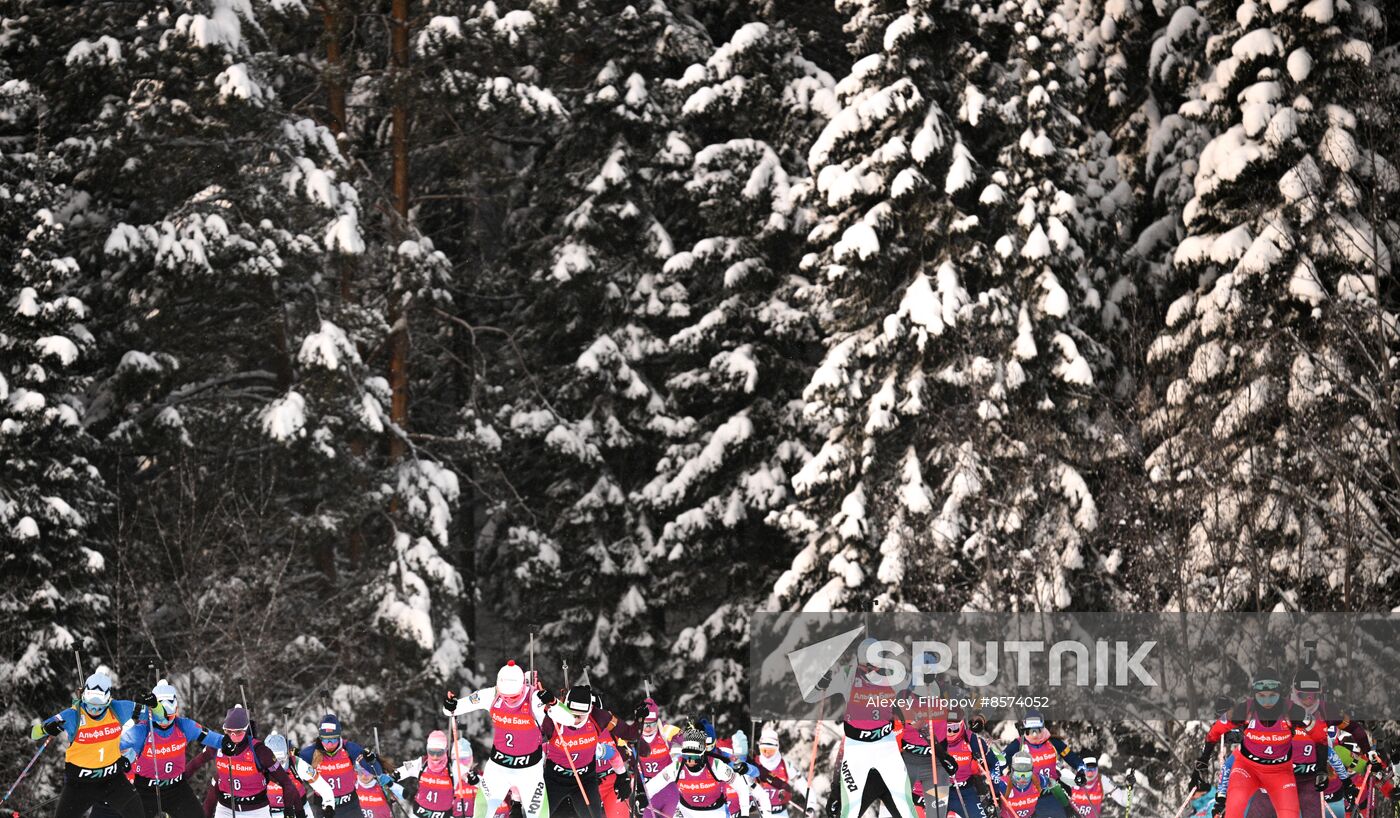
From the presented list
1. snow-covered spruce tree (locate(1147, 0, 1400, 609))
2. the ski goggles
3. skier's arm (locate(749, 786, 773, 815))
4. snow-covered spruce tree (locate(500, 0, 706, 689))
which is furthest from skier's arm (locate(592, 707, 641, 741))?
snow-covered spruce tree (locate(500, 0, 706, 689))

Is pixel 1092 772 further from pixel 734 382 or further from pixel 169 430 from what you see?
A: pixel 169 430

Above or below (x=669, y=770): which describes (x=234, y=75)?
above

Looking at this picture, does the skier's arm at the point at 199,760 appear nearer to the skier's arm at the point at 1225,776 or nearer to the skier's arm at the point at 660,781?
the skier's arm at the point at 660,781

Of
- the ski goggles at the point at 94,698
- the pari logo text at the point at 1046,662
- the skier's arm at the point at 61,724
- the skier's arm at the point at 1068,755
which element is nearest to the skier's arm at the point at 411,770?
the ski goggles at the point at 94,698

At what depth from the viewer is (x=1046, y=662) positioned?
1877 centimetres

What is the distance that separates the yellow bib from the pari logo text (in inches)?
393

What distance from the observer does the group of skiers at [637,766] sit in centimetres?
1228

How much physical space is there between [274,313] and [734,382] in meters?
7.72

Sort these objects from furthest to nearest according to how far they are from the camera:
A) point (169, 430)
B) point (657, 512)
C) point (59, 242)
Result: point (657, 512) → point (169, 430) → point (59, 242)

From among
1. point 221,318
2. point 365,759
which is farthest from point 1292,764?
point 221,318

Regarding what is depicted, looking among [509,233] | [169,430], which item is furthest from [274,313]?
[509,233]

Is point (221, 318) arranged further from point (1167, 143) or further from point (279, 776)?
point (1167, 143)

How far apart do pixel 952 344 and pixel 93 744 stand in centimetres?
1210

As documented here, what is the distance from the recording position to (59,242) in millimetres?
20078
